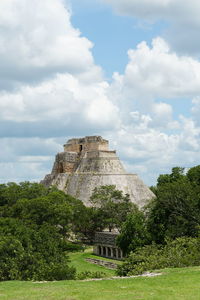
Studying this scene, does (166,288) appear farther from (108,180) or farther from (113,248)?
(108,180)

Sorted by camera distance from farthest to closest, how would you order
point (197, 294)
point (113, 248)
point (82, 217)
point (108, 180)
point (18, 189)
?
1. point (108, 180)
2. point (18, 189)
3. point (82, 217)
4. point (113, 248)
5. point (197, 294)

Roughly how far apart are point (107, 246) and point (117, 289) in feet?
106

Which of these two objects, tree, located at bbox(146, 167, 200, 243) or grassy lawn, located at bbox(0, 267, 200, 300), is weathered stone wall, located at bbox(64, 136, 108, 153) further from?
grassy lawn, located at bbox(0, 267, 200, 300)

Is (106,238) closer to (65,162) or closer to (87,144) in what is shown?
(65,162)

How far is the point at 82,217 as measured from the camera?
49.5 m

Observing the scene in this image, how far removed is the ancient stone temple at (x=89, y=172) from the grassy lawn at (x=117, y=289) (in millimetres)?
47121

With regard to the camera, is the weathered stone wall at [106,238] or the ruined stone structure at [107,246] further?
the weathered stone wall at [106,238]

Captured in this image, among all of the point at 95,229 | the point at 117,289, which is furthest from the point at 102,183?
the point at 117,289

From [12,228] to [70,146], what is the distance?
52658mm

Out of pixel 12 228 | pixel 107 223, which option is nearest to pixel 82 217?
pixel 107 223

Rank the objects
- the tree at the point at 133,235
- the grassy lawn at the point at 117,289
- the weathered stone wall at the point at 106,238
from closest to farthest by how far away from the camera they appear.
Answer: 1. the grassy lawn at the point at 117,289
2. the tree at the point at 133,235
3. the weathered stone wall at the point at 106,238

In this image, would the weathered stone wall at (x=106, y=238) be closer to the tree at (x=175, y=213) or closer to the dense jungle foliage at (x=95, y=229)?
the dense jungle foliage at (x=95, y=229)

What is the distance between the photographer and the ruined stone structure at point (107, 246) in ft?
143

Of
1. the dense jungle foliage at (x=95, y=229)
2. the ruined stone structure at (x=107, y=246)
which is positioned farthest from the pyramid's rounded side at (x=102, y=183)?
the ruined stone structure at (x=107, y=246)
